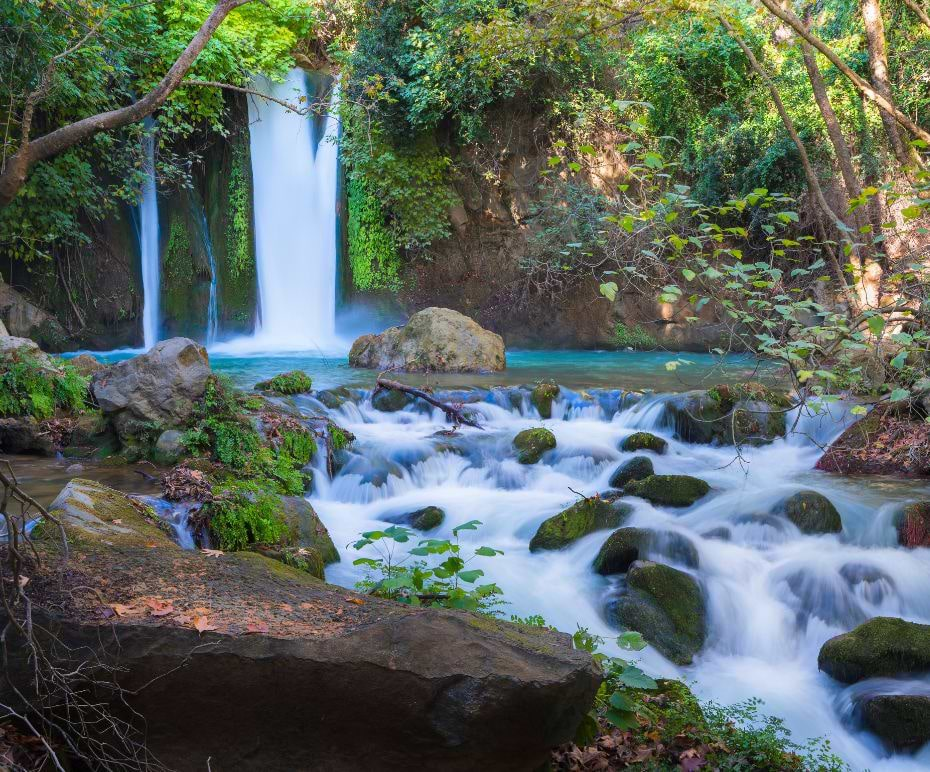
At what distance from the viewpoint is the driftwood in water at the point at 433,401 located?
29.8 feet

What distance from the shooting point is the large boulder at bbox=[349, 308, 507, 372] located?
12852mm

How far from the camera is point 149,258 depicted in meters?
16.6

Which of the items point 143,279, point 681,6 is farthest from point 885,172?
point 143,279

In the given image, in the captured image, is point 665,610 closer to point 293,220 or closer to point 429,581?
point 429,581

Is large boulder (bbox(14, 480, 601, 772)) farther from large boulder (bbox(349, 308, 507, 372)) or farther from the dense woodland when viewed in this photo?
large boulder (bbox(349, 308, 507, 372))

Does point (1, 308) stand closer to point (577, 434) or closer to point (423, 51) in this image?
point (423, 51)

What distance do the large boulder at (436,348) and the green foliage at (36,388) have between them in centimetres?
570

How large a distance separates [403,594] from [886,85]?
10283 mm

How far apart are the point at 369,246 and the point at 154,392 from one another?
12.2m

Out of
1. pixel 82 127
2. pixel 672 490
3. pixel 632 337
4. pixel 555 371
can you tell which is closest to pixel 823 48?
pixel 672 490

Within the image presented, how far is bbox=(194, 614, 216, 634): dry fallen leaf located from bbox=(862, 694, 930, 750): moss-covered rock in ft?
11.3

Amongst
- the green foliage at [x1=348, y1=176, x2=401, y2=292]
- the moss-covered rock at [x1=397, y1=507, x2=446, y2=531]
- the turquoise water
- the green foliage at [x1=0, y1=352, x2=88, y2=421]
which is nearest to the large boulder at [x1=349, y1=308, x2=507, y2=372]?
the turquoise water

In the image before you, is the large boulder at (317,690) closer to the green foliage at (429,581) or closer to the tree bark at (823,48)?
the green foliage at (429,581)

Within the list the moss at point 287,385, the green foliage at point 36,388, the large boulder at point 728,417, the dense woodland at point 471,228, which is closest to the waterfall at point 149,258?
the dense woodland at point 471,228
